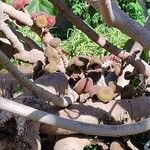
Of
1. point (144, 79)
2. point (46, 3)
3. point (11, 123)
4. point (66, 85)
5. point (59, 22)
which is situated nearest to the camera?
point (11, 123)

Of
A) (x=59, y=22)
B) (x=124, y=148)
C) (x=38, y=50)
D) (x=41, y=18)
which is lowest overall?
(x=59, y=22)

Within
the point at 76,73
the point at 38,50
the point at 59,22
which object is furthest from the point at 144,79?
the point at 59,22

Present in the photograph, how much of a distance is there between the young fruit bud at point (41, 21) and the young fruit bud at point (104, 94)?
0.76ft

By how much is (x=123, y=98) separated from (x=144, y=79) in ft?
0.27

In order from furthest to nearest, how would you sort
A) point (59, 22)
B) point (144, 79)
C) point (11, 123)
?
point (59, 22) → point (144, 79) → point (11, 123)

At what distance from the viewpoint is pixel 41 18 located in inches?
45.2

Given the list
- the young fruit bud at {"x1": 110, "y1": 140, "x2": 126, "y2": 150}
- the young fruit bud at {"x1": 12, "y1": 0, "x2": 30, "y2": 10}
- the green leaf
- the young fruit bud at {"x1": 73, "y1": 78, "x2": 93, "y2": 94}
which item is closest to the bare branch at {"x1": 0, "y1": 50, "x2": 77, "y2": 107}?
the young fruit bud at {"x1": 73, "y1": 78, "x2": 93, "y2": 94}

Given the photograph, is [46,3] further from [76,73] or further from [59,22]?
[59,22]

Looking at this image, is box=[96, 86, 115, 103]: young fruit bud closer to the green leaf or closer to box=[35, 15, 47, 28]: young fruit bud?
box=[35, 15, 47, 28]: young fruit bud

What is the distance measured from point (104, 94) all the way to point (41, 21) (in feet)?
0.84

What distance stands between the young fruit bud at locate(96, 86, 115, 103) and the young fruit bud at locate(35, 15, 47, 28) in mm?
233

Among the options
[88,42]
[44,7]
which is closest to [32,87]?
[44,7]

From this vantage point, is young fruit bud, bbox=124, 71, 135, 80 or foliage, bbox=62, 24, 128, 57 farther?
foliage, bbox=62, 24, 128, 57

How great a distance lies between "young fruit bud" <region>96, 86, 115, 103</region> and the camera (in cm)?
105
